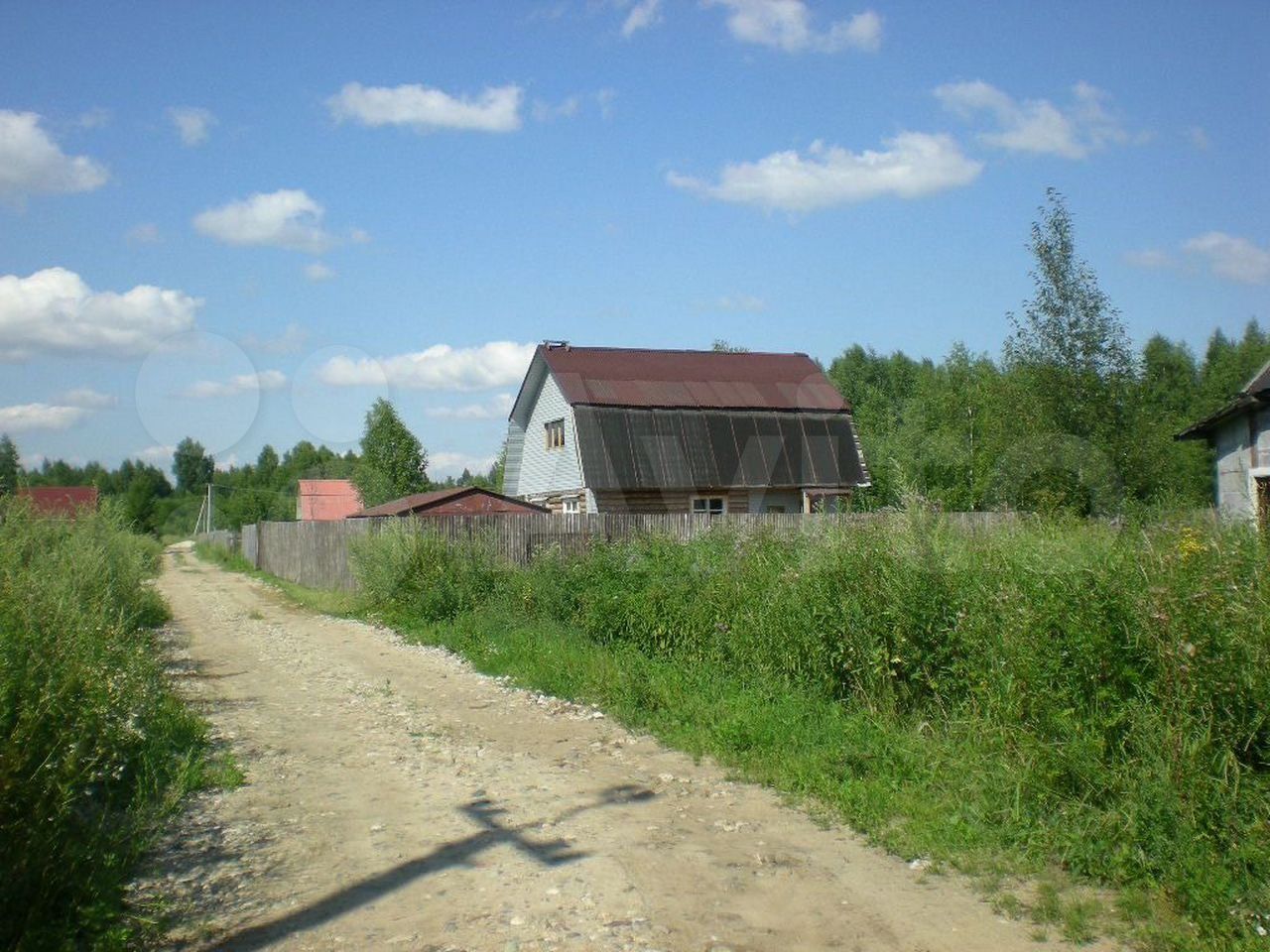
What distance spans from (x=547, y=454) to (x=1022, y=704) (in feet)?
90.7

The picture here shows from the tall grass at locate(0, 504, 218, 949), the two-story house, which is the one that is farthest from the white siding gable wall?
the tall grass at locate(0, 504, 218, 949)

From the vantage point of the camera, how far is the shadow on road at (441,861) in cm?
487

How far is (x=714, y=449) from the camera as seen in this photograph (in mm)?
31203

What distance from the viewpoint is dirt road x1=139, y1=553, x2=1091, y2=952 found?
4.84 metres

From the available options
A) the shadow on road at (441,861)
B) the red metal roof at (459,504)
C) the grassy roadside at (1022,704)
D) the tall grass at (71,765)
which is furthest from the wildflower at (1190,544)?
the red metal roof at (459,504)

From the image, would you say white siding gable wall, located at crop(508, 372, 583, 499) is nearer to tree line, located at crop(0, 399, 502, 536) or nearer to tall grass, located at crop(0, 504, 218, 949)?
tree line, located at crop(0, 399, 502, 536)

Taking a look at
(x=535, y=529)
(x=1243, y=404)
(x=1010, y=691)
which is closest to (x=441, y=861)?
(x=1010, y=691)

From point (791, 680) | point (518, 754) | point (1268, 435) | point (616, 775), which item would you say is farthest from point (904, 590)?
point (1268, 435)

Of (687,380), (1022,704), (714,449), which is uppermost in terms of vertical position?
(687,380)

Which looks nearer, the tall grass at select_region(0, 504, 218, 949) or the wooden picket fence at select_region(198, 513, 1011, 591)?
the tall grass at select_region(0, 504, 218, 949)

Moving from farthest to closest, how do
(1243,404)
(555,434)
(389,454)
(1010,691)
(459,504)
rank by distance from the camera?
(389,454) < (555,434) < (459,504) < (1243,404) < (1010,691)

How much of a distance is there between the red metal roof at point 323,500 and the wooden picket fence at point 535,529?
3225cm

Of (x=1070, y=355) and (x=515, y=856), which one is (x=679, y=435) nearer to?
(x=1070, y=355)

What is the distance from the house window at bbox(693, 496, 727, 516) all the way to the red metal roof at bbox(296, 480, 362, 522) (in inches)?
1436
